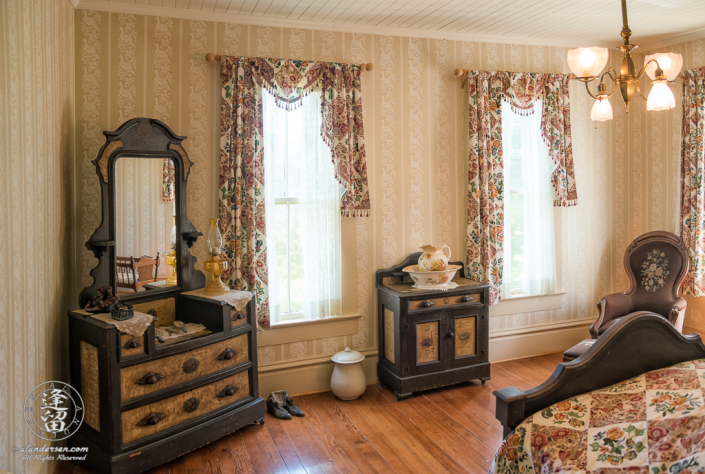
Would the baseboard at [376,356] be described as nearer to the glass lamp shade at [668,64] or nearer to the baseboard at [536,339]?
the baseboard at [536,339]

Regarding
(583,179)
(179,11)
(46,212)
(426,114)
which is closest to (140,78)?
(179,11)

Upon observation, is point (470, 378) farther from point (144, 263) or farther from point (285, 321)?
point (144, 263)

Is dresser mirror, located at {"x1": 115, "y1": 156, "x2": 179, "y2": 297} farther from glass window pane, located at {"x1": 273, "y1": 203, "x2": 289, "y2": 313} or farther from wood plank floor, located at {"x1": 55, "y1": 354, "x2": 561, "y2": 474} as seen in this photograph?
wood plank floor, located at {"x1": 55, "y1": 354, "x2": 561, "y2": 474}

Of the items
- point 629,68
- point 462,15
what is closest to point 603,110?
point 629,68

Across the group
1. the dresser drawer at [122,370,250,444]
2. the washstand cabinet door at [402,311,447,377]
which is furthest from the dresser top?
the dresser drawer at [122,370,250,444]

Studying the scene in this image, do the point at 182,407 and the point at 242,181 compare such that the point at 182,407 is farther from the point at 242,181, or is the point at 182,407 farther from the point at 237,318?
the point at 242,181

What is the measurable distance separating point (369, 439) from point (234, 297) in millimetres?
1166

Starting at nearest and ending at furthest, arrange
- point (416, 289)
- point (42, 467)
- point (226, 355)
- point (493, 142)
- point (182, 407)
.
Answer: point (42, 467) < point (182, 407) < point (226, 355) < point (416, 289) < point (493, 142)

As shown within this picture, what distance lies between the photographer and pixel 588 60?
7.55 feet

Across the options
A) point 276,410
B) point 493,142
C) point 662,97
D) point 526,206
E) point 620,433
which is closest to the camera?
point 620,433

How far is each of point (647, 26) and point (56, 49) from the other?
4.15 meters

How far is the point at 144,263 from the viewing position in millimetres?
3020


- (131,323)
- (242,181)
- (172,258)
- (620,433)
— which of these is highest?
(242,181)

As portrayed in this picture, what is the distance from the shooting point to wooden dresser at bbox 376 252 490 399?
3576mm
